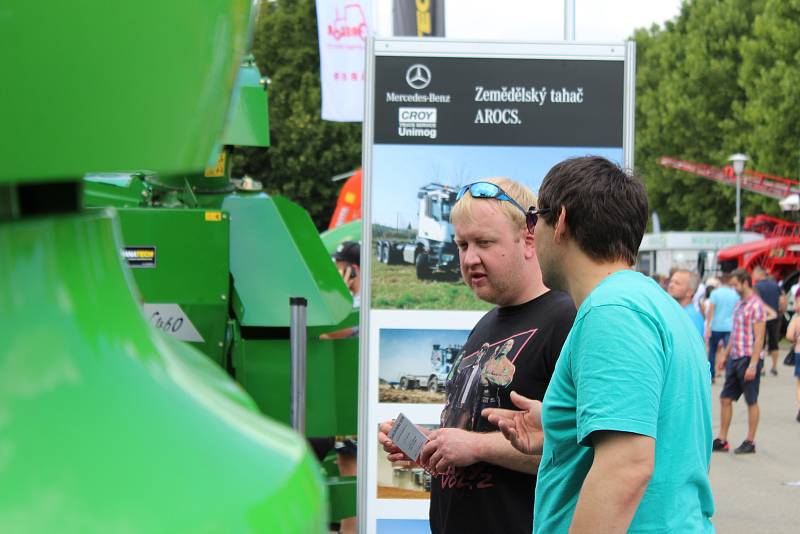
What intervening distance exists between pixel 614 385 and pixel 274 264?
13.1ft

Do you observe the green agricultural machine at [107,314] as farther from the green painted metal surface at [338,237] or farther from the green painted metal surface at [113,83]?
the green painted metal surface at [338,237]

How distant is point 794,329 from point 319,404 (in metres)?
8.00

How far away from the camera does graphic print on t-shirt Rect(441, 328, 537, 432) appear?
109 inches

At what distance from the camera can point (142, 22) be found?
0.45 meters

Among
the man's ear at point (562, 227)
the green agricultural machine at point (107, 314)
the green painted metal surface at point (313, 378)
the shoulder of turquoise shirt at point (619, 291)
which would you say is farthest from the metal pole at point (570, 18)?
the green agricultural machine at point (107, 314)

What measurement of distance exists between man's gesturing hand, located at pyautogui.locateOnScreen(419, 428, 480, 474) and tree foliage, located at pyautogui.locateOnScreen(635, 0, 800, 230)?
31852 millimetres

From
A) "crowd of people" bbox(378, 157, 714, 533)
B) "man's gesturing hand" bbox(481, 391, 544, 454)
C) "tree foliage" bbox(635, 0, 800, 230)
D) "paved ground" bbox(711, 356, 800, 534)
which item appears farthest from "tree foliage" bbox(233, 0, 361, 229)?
"man's gesturing hand" bbox(481, 391, 544, 454)

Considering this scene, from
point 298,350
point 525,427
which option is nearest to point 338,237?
point 298,350

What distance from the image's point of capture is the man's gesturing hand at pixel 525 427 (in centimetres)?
245

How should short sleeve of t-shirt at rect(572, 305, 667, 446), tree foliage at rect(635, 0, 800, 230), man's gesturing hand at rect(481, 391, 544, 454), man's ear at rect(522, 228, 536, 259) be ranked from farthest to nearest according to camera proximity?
tree foliage at rect(635, 0, 800, 230), man's ear at rect(522, 228, 536, 259), man's gesturing hand at rect(481, 391, 544, 454), short sleeve of t-shirt at rect(572, 305, 667, 446)

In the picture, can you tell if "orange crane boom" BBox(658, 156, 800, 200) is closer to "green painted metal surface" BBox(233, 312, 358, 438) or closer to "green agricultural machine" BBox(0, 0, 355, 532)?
"green painted metal surface" BBox(233, 312, 358, 438)

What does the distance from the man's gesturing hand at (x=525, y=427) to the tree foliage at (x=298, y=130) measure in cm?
2739

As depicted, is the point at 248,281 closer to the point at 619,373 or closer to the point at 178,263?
the point at 178,263

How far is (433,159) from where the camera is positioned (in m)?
5.01
